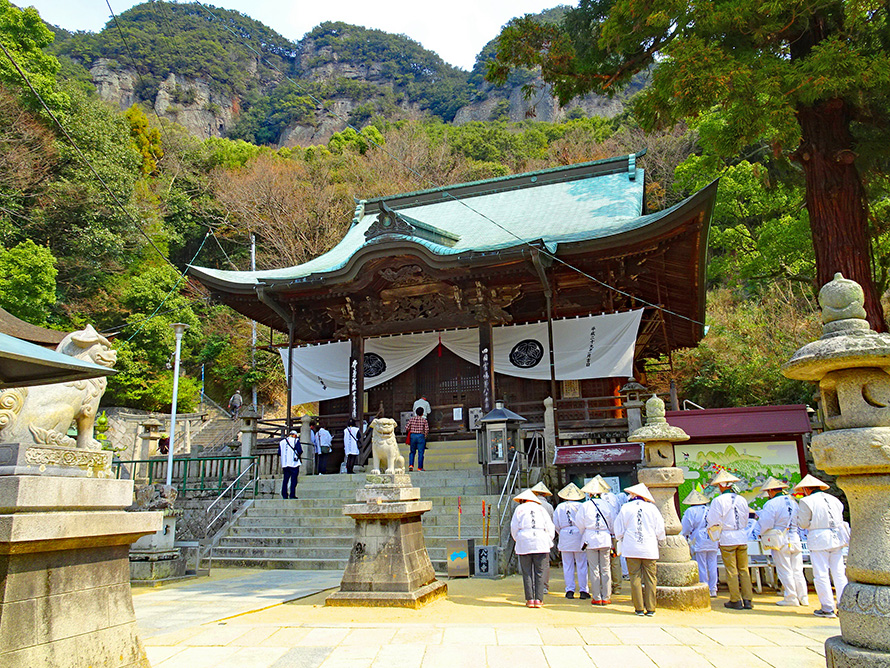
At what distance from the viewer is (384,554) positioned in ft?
22.7

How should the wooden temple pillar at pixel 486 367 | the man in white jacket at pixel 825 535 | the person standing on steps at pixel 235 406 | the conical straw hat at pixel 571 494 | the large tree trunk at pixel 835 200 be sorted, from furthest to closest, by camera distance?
the person standing on steps at pixel 235 406 → the wooden temple pillar at pixel 486 367 → the large tree trunk at pixel 835 200 → the conical straw hat at pixel 571 494 → the man in white jacket at pixel 825 535

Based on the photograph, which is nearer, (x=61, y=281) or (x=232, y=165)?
(x=61, y=281)

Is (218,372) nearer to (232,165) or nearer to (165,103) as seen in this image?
(232,165)

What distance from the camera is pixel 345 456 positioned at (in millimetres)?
14438

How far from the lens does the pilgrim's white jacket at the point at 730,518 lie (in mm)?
7395

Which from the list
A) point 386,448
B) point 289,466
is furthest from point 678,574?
point 289,466

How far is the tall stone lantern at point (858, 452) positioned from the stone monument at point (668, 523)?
320cm

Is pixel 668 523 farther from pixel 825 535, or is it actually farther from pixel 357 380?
pixel 357 380

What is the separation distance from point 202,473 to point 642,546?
10.5 meters

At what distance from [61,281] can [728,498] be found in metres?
27.4

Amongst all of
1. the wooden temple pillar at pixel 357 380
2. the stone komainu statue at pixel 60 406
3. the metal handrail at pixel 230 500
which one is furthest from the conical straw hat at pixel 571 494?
the wooden temple pillar at pixel 357 380

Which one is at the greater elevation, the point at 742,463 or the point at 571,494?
the point at 742,463

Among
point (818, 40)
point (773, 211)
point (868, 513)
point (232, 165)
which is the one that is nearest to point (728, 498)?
point (868, 513)

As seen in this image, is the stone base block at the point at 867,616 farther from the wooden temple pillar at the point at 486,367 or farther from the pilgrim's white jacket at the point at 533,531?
the wooden temple pillar at the point at 486,367
